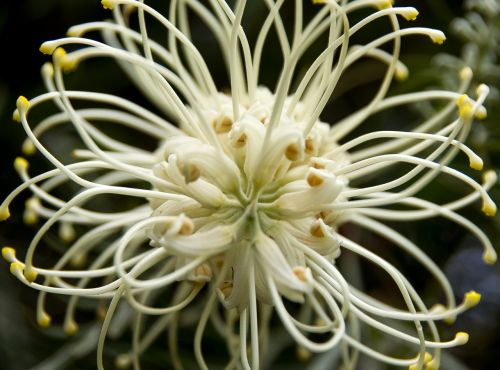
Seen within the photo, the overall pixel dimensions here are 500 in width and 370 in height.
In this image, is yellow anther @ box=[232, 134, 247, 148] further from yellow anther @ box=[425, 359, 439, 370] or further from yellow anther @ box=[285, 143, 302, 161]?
yellow anther @ box=[425, 359, 439, 370]

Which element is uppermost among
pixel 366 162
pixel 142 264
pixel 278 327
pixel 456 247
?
pixel 366 162

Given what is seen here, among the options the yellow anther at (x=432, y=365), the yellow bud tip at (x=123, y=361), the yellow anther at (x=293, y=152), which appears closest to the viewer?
the yellow anther at (x=293, y=152)

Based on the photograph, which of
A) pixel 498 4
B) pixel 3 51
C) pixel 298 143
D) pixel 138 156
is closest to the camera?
pixel 298 143

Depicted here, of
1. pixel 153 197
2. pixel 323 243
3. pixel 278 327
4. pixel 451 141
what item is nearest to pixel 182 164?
pixel 153 197

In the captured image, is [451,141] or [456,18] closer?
[451,141]

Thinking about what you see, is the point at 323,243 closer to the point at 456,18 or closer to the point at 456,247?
the point at 456,247

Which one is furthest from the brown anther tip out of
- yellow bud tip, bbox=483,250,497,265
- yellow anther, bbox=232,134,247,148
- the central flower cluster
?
yellow bud tip, bbox=483,250,497,265

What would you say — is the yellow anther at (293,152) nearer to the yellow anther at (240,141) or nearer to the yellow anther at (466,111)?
the yellow anther at (240,141)

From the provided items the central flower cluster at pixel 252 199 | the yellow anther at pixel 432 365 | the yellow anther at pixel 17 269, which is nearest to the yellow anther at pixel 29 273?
the yellow anther at pixel 17 269
